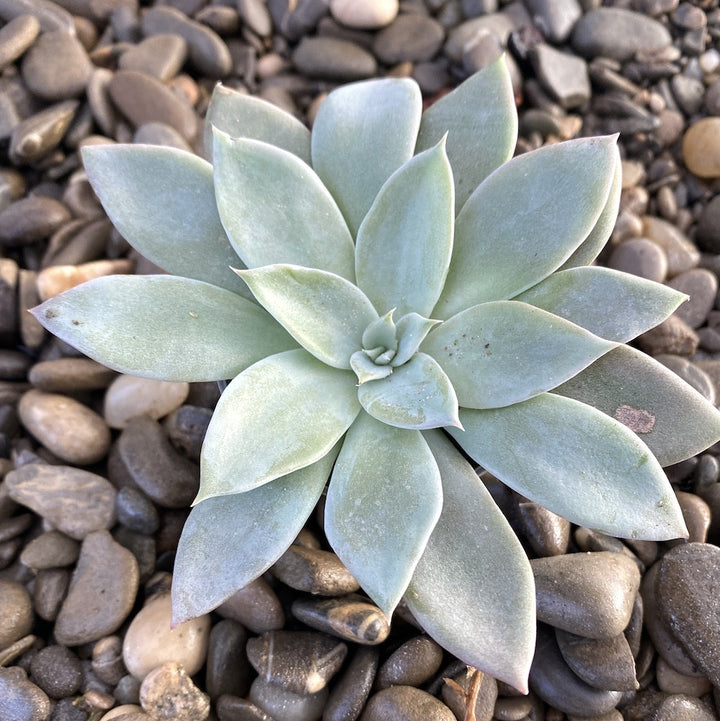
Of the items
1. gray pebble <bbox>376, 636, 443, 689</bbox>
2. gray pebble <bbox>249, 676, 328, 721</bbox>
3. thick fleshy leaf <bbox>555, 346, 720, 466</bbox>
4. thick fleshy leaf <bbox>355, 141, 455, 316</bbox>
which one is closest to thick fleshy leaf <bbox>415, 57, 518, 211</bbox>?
thick fleshy leaf <bbox>355, 141, 455, 316</bbox>

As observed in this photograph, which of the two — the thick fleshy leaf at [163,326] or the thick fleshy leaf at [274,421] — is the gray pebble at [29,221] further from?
the thick fleshy leaf at [274,421]

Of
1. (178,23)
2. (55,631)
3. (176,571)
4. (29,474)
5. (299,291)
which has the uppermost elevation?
(178,23)

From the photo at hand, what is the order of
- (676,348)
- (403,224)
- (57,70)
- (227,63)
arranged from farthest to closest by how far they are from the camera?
(227,63), (57,70), (676,348), (403,224)

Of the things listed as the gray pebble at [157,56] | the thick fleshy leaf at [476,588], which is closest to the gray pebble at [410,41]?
the gray pebble at [157,56]

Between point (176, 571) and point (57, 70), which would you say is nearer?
point (176, 571)

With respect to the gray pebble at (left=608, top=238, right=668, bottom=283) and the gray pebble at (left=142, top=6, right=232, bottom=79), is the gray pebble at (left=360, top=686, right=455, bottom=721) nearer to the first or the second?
the gray pebble at (left=608, top=238, right=668, bottom=283)

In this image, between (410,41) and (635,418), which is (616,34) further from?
(635,418)

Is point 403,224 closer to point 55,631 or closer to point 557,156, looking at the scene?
point 557,156

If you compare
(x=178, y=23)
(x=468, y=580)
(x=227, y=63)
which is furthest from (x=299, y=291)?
(x=178, y=23)
